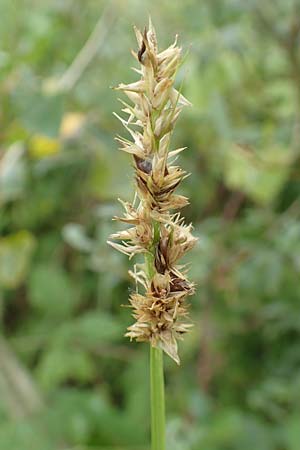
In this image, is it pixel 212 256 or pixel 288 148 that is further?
pixel 288 148

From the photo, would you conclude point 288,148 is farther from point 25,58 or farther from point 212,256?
point 25,58

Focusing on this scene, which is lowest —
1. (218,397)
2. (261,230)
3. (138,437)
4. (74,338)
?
(138,437)

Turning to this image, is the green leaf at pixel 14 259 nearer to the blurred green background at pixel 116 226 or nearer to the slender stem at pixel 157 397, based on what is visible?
the blurred green background at pixel 116 226

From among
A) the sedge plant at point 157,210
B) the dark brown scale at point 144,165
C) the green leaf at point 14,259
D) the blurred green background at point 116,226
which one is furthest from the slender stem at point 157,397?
the green leaf at point 14,259

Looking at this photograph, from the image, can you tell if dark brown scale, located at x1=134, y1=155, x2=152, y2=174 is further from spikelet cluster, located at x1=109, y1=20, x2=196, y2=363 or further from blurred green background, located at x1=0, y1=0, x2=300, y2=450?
blurred green background, located at x1=0, y1=0, x2=300, y2=450

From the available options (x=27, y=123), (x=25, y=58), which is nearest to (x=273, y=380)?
(x=27, y=123)

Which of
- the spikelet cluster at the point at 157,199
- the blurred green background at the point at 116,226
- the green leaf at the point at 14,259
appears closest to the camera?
the spikelet cluster at the point at 157,199

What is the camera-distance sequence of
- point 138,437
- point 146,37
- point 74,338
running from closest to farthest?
point 146,37, point 138,437, point 74,338
